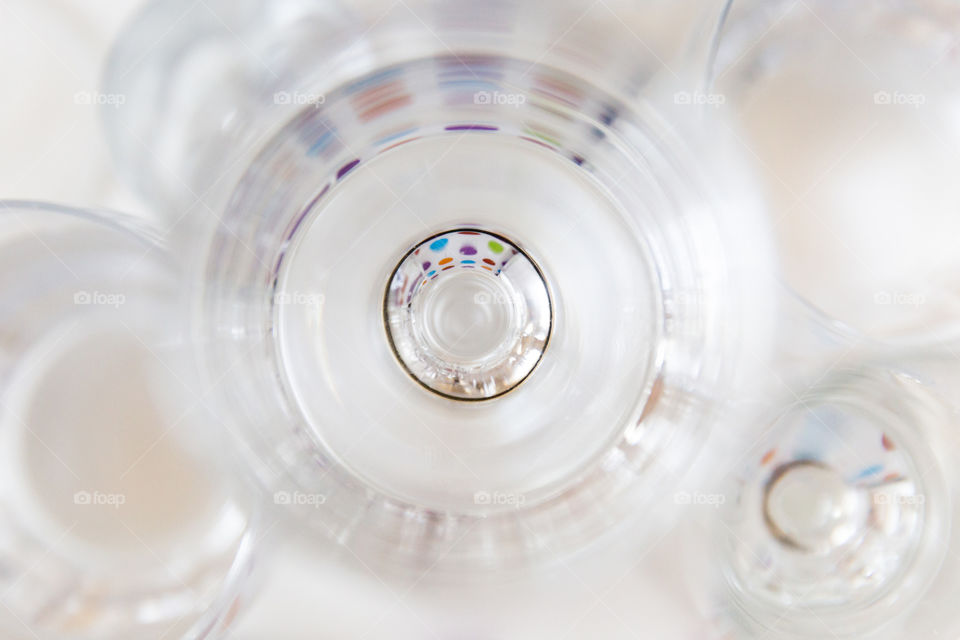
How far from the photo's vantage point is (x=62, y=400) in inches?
24.3

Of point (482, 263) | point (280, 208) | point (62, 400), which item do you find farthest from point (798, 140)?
point (62, 400)

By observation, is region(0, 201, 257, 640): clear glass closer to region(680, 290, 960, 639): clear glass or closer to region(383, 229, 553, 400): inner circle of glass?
region(383, 229, 553, 400): inner circle of glass

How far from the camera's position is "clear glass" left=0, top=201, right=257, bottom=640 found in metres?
0.58

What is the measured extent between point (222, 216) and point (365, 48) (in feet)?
0.50

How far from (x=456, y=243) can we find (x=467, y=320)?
0.20 feet

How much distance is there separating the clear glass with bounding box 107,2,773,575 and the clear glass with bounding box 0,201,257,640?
5cm

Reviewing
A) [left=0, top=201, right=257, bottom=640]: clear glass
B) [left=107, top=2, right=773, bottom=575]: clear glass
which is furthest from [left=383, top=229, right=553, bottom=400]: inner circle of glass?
[left=0, top=201, right=257, bottom=640]: clear glass

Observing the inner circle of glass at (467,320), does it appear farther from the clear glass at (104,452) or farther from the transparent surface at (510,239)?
the clear glass at (104,452)

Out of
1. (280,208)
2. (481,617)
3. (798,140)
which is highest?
(798,140)

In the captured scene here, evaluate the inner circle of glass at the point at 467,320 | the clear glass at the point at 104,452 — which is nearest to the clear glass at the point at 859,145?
the inner circle of glass at the point at 467,320

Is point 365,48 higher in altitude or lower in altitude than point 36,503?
higher

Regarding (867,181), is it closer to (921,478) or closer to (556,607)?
(921,478)

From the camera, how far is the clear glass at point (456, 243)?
21.7 inches

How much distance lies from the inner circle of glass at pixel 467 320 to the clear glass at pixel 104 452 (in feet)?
0.53
